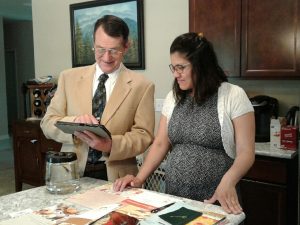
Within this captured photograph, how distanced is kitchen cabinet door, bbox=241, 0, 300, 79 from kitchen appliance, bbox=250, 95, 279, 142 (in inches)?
8.9

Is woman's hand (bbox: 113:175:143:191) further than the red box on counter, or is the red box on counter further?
the red box on counter

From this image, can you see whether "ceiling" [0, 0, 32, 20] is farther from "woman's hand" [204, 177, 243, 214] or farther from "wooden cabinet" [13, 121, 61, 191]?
"woman's hand" [204, 177, 243, 214]

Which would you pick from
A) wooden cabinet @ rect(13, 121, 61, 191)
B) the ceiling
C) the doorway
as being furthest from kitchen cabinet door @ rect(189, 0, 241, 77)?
the doorway

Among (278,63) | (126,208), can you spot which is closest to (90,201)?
(126,208)

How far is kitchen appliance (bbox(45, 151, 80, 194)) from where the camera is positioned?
143 cm

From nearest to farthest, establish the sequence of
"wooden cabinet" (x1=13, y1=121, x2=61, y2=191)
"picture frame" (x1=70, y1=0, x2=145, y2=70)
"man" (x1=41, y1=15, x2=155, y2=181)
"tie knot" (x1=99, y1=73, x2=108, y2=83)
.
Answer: "man" (x1=41, y1=15, x2=155, y2=181) < "tie knot" (x1=99, y1=73, x2=108, y2=83) < "picture frame" (x1=70, y1=0, x2=145, y2=70) < "wooden cabinet" (x1=13, y1=121, x2=61, y2=191)

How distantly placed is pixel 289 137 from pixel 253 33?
774 millimetres

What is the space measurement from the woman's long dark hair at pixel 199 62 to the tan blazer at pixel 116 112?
0.26 m

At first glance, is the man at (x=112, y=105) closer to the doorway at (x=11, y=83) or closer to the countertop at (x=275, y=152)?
the countertop at (x=275, y=152)

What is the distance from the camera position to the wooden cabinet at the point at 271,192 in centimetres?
238

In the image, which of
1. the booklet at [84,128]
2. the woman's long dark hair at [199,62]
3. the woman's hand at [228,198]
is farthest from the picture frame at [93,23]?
the woman's hand at [228,198]

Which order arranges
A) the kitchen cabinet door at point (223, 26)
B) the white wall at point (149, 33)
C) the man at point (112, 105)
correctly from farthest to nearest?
the white wall at point (149, 33) < the kitchen cabinet door at point (223, 26) < the man at point (112, 105)

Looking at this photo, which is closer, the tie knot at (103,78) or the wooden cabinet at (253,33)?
the tie knot at (103,78)

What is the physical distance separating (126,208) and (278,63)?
1748mm
